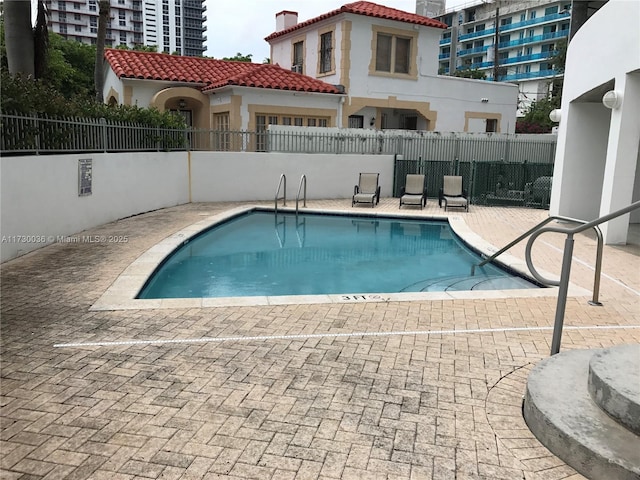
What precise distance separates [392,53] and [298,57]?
4.77 meters

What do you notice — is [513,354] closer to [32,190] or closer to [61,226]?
[32,190]

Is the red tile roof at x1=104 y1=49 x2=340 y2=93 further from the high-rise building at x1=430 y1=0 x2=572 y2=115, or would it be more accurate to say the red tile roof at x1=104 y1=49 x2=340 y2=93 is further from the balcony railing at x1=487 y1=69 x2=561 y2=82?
the balcony railing at x1=487 y1=69 x2=561 y2=82

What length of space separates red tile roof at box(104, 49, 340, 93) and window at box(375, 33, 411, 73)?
114 inches

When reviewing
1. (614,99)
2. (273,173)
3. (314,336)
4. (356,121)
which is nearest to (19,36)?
(273,173)

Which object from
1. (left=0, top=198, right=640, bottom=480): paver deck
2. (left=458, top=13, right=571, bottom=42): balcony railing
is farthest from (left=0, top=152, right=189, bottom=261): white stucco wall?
(left=458, top=13, right=571, bottom=42): balcony railing

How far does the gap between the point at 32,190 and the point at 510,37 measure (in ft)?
293

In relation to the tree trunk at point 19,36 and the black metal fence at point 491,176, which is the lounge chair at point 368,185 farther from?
the tree trunk at point 19,36

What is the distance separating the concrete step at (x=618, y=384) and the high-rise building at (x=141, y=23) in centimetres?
12142

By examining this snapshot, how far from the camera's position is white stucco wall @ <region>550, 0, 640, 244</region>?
9656 millimetres

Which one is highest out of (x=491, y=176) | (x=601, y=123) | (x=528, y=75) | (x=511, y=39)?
(x=511, y=39)

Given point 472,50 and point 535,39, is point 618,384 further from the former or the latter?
point 472,50

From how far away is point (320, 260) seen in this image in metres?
10.5

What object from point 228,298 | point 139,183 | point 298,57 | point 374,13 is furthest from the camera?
point 298,57

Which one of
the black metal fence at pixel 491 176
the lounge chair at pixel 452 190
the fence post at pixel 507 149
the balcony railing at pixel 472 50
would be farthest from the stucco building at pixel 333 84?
the balcony railing at pixel 472 50
